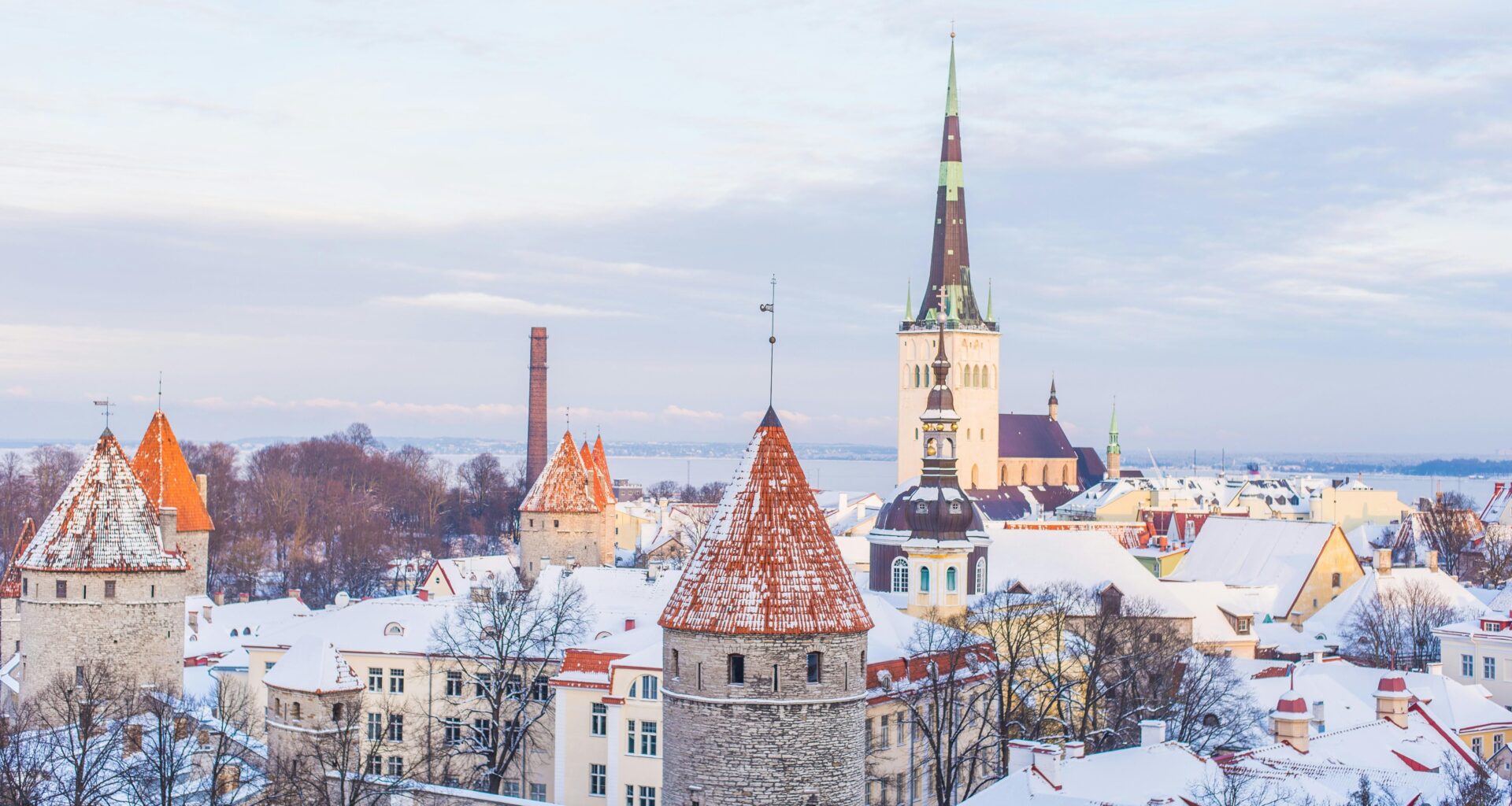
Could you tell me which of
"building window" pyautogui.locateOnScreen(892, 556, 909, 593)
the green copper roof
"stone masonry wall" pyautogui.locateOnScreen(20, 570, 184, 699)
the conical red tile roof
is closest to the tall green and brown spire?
the green copper roof

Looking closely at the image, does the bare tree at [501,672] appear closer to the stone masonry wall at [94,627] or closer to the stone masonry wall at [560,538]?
the stone masonry wall at [94,627]

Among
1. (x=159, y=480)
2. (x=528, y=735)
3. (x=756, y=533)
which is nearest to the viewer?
(x=756, y=533)

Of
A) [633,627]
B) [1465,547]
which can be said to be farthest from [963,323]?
[633,627]

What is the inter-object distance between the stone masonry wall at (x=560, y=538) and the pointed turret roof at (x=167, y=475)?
11.3 m

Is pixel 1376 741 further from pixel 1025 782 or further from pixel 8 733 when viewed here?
pixel 8 733

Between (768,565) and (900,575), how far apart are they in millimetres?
30163

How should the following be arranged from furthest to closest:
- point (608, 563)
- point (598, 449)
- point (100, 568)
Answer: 1. point (598, 449)
2. point (608, 563)
3. point (100, 568)

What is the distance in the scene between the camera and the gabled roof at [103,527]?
39.6 metres

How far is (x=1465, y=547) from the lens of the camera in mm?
85500

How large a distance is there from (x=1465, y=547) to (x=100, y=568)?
64.3m

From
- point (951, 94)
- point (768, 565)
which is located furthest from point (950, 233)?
point (768, 565)

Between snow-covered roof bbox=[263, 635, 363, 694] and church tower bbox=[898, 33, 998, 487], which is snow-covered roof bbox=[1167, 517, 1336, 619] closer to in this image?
church tower bbox=[898, 33, 998, 487]

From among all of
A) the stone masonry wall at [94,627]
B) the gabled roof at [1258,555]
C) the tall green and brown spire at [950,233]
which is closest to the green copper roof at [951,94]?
the tall green and brown spire at [950,233]

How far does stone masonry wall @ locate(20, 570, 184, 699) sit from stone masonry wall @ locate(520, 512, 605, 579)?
951 inches
